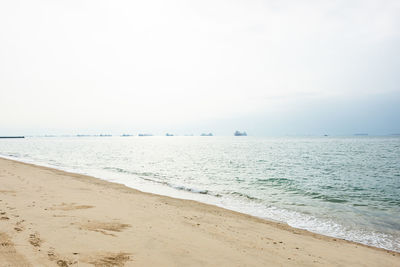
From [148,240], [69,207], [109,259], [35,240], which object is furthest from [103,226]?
[69,207]

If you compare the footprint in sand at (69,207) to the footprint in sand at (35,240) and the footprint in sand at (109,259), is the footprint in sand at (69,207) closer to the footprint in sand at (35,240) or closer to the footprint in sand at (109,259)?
the footprint in sand at (35,240)

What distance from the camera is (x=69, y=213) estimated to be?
9242 mm

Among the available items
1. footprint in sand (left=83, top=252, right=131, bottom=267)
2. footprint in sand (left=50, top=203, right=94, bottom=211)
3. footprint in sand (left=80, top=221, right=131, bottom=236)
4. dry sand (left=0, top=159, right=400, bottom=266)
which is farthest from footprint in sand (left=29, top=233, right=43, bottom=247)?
footprint in sand (left=50, top=203, right=94, bottom=211)

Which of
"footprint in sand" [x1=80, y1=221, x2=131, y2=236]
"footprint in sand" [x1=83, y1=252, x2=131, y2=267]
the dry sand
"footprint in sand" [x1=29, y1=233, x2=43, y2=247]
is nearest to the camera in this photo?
"footprint in sand" [x1=83, y1=252, x2=131, y2=267]

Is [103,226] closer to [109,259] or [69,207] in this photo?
[109,259]

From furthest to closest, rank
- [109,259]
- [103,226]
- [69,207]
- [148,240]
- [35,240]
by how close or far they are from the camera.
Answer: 1. [69,207]
2. [103,226]
3. [148,240]
4. [35,240]
5. [109,259]

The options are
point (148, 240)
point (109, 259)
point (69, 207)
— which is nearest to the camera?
point (109, 259)

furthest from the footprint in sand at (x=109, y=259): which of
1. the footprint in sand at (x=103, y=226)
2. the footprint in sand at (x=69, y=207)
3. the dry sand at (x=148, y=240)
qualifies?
the footprint in sand at (x=69, y=207)

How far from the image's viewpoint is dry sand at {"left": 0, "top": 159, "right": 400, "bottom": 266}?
5.72m

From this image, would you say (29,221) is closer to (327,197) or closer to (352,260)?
(352,260)

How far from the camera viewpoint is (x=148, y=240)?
23.0 ft

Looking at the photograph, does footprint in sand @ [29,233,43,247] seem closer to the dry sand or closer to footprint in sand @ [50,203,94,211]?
the dry sand

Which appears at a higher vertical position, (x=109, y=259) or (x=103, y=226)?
(x=109, y=259)

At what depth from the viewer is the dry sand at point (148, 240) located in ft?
18.8
